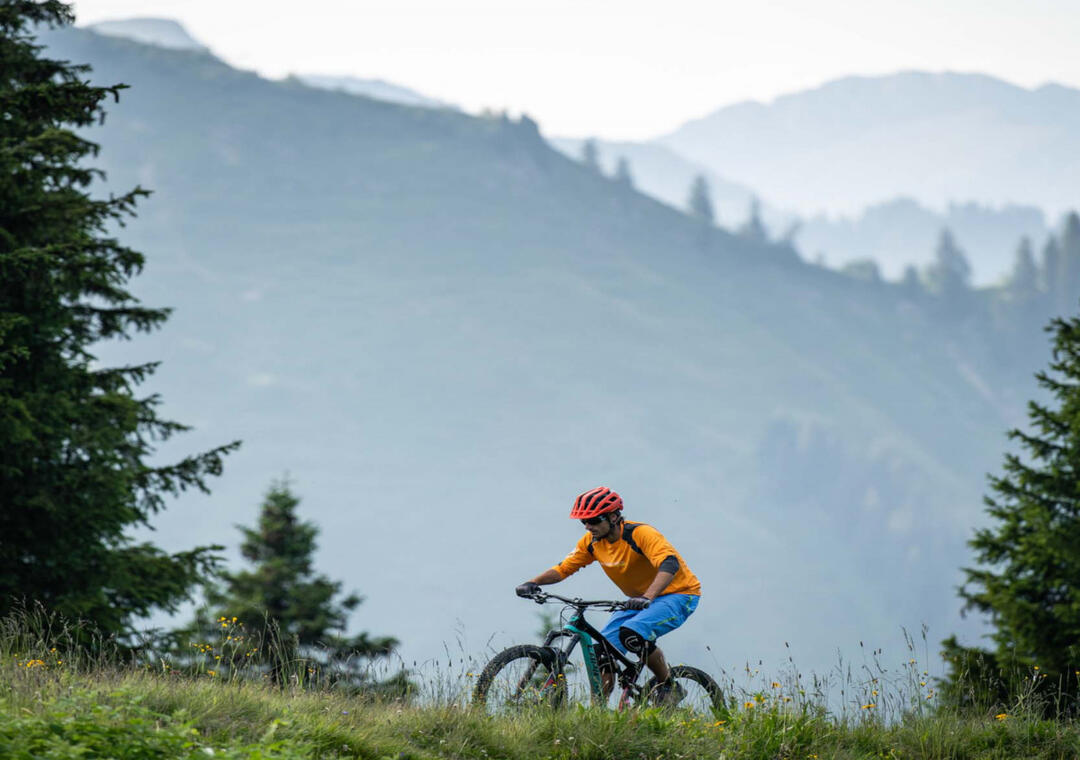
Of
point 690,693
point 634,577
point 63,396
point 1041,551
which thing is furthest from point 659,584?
point 1041,551

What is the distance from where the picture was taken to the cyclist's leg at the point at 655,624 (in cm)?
763

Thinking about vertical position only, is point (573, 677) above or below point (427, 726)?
above

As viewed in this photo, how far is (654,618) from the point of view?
770 centimetres

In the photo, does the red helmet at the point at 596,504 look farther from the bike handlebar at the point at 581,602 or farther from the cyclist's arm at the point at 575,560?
the bike handlebar at the point at 581,602

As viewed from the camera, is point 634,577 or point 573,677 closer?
point 573,677

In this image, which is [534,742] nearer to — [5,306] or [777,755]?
[777,755]

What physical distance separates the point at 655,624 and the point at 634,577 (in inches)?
16.0

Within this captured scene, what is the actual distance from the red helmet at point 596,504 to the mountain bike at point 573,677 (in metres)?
0.58

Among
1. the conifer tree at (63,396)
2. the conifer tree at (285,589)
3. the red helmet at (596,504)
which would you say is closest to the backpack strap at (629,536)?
the red helmet at (596,504)

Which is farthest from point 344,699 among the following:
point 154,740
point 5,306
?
point 5,306

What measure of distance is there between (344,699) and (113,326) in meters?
8.54

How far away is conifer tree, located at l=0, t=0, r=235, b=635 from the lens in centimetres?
1112

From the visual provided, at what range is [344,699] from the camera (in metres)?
6.80

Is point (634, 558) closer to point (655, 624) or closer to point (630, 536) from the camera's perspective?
point (630, 536)
